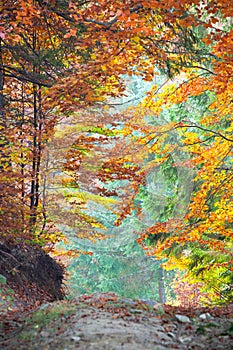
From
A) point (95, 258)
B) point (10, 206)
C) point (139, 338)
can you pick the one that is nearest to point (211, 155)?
point (10, 206)

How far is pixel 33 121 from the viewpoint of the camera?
25.0 feet

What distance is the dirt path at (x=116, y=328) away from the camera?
121 inches

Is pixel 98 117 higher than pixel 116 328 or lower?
higher

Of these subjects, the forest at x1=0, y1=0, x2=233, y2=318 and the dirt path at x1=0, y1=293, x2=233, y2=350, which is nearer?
the dirt path at x1=0, y1=293, x2=233, y2=350

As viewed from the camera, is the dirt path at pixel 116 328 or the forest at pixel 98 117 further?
the forest at pixel 98 117

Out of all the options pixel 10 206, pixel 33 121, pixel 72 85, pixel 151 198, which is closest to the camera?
pixel 72 85

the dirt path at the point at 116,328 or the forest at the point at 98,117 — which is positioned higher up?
the forest at the point at 98,117

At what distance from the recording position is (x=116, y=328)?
10.7ft

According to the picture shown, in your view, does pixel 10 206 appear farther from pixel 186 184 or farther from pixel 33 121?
pixel 186 184

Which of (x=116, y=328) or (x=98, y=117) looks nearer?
(x=116, y=328)

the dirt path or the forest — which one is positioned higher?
the forest

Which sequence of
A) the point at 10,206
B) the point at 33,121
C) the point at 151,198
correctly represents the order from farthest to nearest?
the point at 151,198 < the point at 33,121 < the point at 10,206

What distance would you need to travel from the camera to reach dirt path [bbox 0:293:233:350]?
3.06 meters

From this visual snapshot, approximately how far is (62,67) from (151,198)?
9213mm
